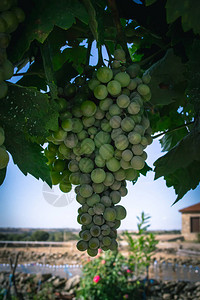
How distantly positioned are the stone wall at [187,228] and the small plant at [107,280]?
405 centimetres

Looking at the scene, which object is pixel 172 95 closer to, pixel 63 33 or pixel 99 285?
pixel 63 33

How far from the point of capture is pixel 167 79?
0.78m

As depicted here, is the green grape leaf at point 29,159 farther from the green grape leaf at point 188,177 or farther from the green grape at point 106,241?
the green grape leaf at point 188,177

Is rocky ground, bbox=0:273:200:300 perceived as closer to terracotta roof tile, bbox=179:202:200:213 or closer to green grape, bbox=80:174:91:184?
terracotta roof tile, bbox=179:202:200:213

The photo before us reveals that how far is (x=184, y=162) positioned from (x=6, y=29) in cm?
44

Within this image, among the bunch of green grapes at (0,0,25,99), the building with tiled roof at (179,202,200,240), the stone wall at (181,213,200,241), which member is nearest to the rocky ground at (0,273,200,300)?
the stone wall at (181,213,200,241)

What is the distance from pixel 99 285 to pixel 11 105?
3.85 meters

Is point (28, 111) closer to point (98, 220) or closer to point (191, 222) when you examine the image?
point (98, 220)

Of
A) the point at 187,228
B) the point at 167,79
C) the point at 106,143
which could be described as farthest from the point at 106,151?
the point at 187,228

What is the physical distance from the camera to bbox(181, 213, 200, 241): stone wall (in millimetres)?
7821

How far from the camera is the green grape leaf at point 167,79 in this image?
73 centimetres

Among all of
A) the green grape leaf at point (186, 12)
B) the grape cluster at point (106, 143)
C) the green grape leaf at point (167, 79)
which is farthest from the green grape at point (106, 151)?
the green grape leaf at point (167, 79)

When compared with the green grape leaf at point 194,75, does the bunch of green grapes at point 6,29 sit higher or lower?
lower

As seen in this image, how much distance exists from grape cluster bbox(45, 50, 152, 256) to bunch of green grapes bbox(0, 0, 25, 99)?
15 cm
